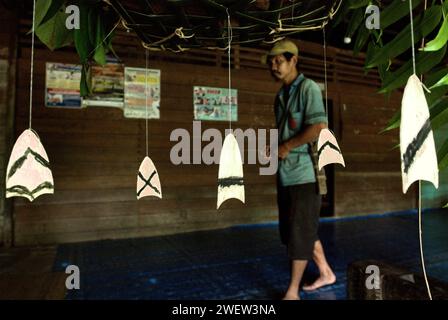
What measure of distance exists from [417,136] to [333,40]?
6518mm

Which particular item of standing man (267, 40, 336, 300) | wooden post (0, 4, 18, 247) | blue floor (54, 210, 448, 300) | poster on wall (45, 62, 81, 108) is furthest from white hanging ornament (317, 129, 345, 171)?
wooden post (0, 4, 18, 247)

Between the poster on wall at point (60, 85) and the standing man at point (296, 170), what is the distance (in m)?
2.82

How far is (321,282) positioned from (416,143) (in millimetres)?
2451

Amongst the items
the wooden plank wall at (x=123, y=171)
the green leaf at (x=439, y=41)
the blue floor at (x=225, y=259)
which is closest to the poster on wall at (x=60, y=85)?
the wooden plank wall at (x=123, y=171)

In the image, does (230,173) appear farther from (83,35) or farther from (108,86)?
(108,86)

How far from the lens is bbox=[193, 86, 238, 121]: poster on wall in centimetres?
465

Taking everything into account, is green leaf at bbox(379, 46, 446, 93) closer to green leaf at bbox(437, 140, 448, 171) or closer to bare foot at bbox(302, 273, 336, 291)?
green leaf at bbox(437, 140, 448, 171)

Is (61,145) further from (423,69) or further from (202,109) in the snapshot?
(423,69)

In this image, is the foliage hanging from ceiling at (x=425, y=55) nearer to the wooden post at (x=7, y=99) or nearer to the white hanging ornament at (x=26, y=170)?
the white hanging ornament at (x=26, y=170)

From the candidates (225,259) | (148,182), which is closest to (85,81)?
(148,182)

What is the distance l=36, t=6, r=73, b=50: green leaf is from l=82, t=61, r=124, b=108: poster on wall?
3.77 meters

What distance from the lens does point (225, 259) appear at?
A: 3.29 metres

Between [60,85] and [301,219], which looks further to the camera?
[60,85]

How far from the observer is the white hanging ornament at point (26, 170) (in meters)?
0.43
